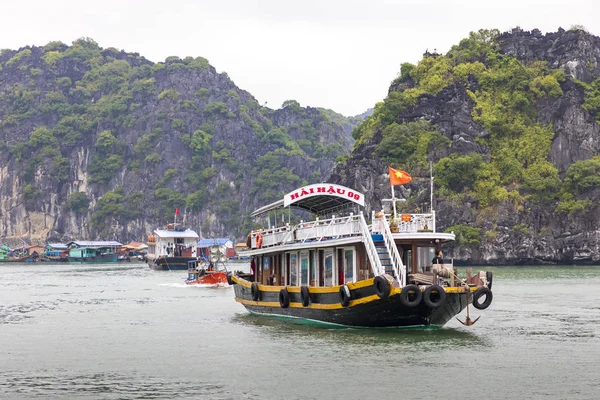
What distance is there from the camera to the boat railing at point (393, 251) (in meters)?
24.2

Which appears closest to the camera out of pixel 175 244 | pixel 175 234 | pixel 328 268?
pixel 328 268

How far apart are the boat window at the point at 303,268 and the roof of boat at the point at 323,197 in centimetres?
196

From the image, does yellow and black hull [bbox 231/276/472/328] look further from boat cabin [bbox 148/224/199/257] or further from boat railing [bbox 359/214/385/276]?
boat cabin [bbox 148/224/199/257]

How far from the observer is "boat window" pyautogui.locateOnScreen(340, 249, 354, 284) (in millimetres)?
26328

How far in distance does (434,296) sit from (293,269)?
6.95 m

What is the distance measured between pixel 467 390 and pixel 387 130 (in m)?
83.8

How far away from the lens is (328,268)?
27422mm

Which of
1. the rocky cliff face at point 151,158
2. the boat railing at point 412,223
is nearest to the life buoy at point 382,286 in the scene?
the boat railing at point 412,223

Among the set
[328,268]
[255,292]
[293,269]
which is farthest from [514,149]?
[328,268]

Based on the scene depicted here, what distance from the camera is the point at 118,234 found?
17462cm

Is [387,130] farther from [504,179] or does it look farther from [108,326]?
[108,326]

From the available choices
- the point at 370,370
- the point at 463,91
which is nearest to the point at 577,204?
the point at 463,91

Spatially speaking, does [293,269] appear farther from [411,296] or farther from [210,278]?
[210,278]

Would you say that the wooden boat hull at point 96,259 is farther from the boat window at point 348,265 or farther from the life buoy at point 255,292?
the boat window at point 348,265
